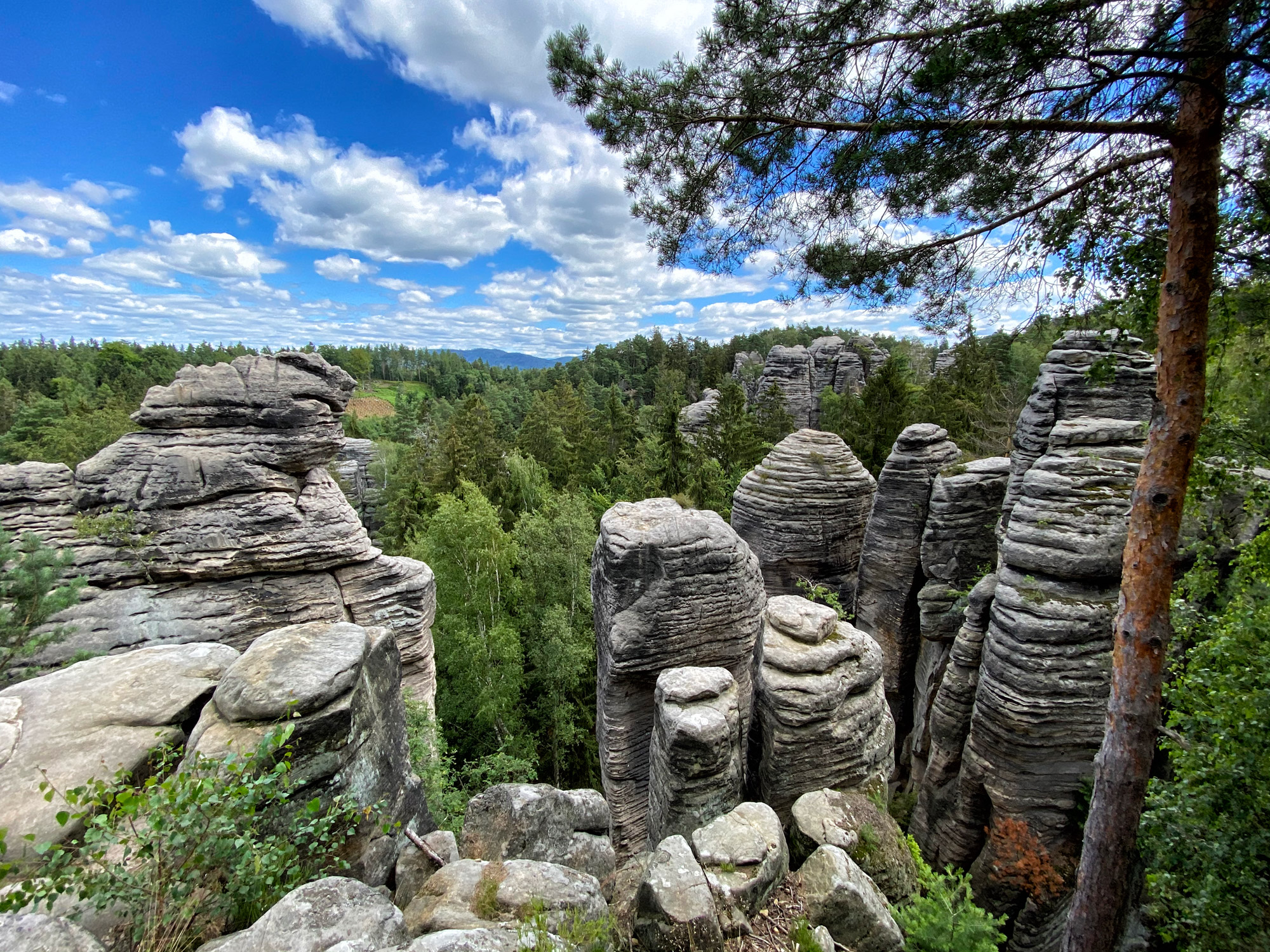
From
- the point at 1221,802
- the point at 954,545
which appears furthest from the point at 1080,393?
the point at 1221,802

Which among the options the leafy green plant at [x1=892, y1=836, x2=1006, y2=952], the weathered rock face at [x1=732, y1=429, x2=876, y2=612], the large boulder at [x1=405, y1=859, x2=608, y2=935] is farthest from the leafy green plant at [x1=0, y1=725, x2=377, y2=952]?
the weathered rock face at [x1=732, y1=429, x2=876, y2=612]

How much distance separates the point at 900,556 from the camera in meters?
14.8

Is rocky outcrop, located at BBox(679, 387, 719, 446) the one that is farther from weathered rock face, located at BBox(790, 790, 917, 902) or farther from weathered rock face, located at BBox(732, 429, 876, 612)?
weathered rock face, located at BBox(790, 790, 917, 902)

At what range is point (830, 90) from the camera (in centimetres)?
562

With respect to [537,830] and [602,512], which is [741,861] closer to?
[537,830]

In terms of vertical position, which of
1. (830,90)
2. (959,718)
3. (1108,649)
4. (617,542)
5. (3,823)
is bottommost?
(959,718)

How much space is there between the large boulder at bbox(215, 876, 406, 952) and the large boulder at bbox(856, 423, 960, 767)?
14.5 meters

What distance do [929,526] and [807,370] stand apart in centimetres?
3325

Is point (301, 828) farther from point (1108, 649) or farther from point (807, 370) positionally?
point (807, 370)

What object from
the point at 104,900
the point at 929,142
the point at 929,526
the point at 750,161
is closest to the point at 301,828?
the point at 104,900

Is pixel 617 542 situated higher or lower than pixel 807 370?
lower

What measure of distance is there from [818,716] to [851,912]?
10.2ft

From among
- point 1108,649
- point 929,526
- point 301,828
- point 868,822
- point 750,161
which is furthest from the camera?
point 929,526

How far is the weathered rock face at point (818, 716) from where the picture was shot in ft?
24.1
